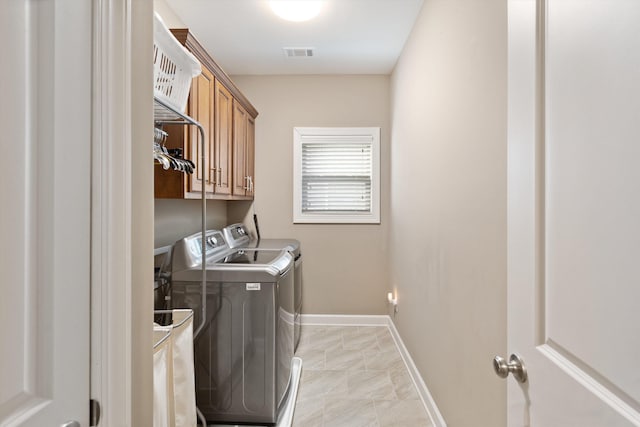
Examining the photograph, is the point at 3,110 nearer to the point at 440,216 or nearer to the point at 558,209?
the point at 558,209

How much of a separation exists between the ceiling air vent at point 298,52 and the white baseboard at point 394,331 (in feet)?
8.36

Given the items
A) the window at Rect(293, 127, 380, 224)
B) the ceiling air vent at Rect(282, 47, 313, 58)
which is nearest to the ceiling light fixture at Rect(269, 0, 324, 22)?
the ceiling air vent at Rect(282, 47, 313, 58)

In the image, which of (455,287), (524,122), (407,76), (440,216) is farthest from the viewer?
(407,76)

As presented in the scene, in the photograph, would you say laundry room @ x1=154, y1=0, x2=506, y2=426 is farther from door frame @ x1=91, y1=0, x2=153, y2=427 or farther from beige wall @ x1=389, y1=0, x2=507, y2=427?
door frame @ x1=91, y1=0, x2=153, y2=427

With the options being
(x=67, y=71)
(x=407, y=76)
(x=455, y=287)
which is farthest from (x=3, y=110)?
→ (x=407, y=76)

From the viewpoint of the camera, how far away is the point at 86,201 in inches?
29.2

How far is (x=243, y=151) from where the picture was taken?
3.37 m

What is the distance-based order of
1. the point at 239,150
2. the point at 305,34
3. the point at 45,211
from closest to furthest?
the point at 45,211 → the point at 305,34 → the point at 239,150

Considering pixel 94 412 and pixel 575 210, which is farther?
pixel 94 412

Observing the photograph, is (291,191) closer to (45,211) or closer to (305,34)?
(305,34)

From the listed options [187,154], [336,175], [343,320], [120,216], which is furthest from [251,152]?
[120,216]

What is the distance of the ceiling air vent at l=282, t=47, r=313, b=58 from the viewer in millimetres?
3186

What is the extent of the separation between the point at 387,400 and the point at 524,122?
211 centimetres

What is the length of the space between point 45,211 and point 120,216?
184 millimetres
